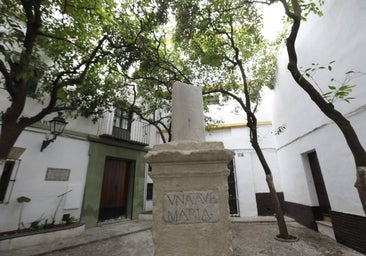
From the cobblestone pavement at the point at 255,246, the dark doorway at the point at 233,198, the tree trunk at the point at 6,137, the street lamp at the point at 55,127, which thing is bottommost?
the cobblestone pavement at the point at 255,246

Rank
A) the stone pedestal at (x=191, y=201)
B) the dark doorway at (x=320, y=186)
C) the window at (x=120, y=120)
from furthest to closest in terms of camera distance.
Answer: the window at (x=120, y=120)
the dark doorway at (x=320, y=186)
the stone pedestal at (x=191, y=201)

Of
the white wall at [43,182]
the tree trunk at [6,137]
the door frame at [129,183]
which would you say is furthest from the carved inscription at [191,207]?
the door frame at [129,183]

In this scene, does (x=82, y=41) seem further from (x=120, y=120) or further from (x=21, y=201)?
(x=21, y=201)

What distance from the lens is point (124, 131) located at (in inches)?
325

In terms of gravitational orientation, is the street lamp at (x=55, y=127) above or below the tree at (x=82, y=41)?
below

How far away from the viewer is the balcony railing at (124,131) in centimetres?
743

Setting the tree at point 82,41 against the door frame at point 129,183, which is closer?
the tree at point 82,41

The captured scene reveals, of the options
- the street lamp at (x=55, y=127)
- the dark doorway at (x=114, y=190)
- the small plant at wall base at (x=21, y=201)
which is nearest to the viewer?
the small plant at wall base at (x=21, y=201)

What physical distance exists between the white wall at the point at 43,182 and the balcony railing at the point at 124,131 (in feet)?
3.58

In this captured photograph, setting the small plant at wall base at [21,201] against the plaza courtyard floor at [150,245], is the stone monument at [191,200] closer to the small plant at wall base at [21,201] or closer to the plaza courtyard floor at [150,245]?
the plaza courtyard floor at [150,245]

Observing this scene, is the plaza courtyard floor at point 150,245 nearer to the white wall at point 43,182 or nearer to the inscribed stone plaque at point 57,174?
the white wall at point 43,182

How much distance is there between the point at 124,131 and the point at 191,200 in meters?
7.22

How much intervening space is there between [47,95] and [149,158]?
244 inches

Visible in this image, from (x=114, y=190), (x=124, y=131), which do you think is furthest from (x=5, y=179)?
(x=124, y=131)
